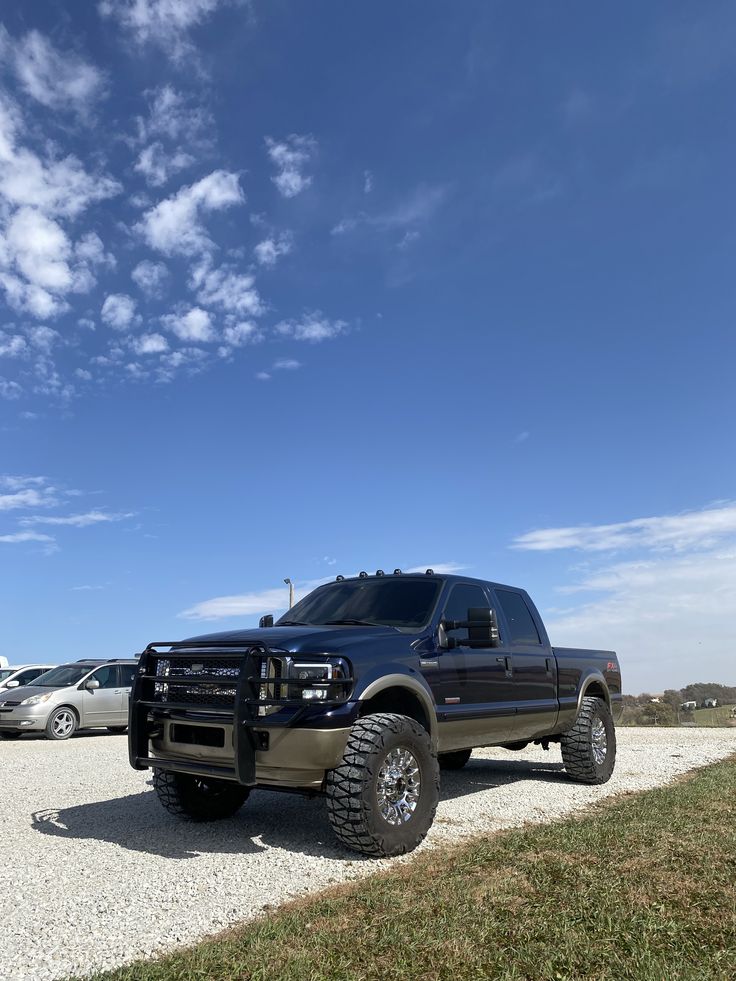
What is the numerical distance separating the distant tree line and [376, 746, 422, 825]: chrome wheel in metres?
6.07

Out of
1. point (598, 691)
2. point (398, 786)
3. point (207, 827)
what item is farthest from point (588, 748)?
point (207, 827)

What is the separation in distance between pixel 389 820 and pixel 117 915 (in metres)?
1.93


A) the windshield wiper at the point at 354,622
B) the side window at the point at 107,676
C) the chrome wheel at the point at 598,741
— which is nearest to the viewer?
the windshield wiper at the point at 354,622

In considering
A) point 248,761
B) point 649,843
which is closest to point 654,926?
→ point 649,843

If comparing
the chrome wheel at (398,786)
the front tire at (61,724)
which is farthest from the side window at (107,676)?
the chrome wheel at (398,786)

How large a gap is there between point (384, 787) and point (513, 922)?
1.79 meters

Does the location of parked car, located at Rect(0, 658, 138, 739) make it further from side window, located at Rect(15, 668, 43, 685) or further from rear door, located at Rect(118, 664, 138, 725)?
side window, located at Rect(15, 668, 43, 685)

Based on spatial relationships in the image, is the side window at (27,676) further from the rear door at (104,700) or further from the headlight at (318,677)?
the headlight at (318,677)

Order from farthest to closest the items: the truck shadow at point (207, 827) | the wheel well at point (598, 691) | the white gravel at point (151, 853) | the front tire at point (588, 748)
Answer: the wheel well at point (598, 691), the front tire at point (588, 748), the truck shadow at point (207, 827), the white gravel at point (151, 853)

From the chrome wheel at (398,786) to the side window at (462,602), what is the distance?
4.27 feet

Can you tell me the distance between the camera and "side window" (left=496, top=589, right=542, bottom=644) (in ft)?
25.7

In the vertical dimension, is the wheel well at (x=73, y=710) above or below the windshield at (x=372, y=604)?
below

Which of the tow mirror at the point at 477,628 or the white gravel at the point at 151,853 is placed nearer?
the white gravel at the point at 151,853

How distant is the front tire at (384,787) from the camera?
5031 millimetres
